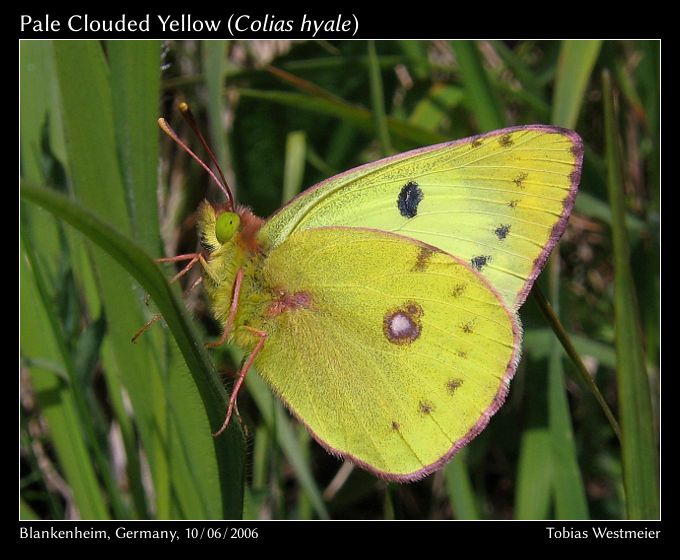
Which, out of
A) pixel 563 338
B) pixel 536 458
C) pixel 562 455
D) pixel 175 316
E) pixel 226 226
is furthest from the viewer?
pixel 536 458

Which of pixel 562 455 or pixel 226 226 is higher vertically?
pixel 226 226

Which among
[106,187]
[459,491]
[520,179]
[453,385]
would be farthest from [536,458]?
[106,187]

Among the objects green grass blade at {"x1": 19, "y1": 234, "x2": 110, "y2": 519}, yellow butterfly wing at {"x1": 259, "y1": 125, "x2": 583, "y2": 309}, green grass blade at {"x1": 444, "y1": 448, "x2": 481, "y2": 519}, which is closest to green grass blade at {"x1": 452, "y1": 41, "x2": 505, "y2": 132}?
yellow butterfly wing at {"x1": 259, "y1": 125, "x2": 583, "y2": 309}

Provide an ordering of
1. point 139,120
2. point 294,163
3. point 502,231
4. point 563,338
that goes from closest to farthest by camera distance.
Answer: point 563,338 → point 139,120 → point 502,231 → point 294,163

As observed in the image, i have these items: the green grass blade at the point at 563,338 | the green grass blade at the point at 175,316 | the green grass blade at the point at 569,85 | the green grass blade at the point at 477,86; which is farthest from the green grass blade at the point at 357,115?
the green grass blade at the point at 175,316

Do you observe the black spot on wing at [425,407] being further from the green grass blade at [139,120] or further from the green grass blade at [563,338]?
the green grass blade at [139,120]

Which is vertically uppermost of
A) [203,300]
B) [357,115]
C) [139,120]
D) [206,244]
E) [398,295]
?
[357,115]

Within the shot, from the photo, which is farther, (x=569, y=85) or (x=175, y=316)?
(x=569, y=85)

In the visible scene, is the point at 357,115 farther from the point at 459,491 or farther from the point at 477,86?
the point at 459,491
